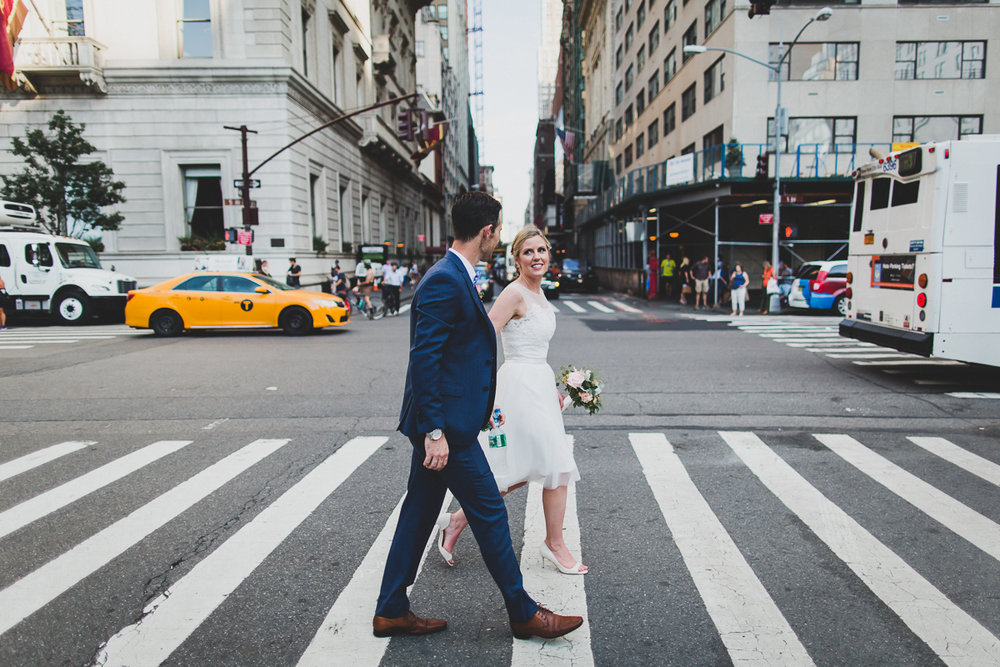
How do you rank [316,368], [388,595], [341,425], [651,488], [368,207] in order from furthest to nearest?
[368,207] → [316,368] → [341,425] → [651,488] → [388,595]

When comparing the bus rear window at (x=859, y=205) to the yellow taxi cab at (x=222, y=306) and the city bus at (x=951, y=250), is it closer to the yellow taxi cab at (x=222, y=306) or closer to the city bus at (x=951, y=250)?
the city bus at (x=951, y=250)

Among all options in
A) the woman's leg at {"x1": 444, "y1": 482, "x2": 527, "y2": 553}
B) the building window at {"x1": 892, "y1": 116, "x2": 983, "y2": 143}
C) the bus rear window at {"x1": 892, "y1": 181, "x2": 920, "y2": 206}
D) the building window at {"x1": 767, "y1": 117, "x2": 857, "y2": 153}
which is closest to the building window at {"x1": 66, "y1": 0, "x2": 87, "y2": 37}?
the building window at {"x1": 767, "y1": 117, "x2": 857, "y2": 153}

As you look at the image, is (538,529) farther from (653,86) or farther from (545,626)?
(653,86)

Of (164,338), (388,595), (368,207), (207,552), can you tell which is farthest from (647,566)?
(368,207)

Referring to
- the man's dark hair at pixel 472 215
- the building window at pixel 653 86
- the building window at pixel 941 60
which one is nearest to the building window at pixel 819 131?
the building window at pixel 941 60

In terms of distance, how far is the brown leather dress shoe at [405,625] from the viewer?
308 centimetres

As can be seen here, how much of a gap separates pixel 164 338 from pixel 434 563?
14.0m

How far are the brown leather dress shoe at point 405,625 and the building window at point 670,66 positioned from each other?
38.2m

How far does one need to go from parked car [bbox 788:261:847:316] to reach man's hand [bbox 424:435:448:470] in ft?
66.0

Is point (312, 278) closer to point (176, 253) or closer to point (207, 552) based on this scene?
point (176, 253)

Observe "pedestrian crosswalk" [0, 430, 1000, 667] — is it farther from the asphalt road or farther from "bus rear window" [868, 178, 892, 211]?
"bus rear window" [868, 178, 892, 211]

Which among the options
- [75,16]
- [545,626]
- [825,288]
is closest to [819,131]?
[825,288]

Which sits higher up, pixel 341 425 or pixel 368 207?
pixel 368 207

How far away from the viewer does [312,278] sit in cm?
2716
